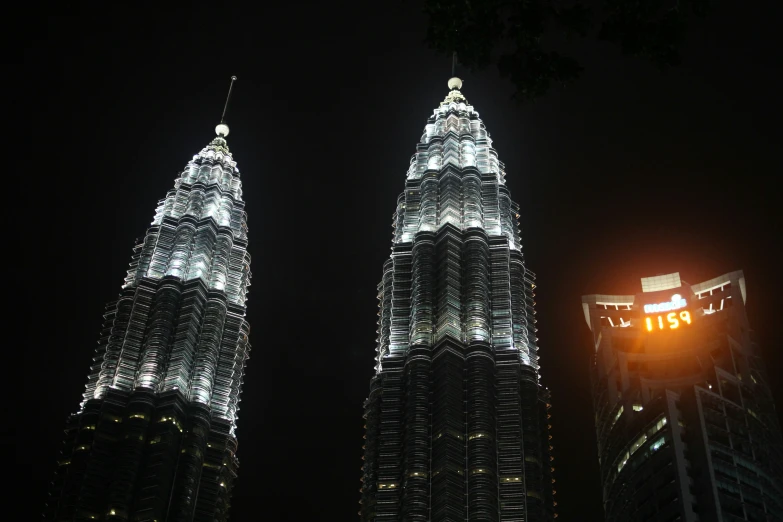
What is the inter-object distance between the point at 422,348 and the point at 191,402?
78.3ft

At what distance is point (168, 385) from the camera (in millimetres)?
104000

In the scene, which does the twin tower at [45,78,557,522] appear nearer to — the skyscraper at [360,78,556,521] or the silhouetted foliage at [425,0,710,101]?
the skyscraper at [360,78,556,521]

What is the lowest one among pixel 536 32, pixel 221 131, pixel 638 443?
pixel 536 32

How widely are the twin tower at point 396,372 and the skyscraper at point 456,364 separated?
144 mm

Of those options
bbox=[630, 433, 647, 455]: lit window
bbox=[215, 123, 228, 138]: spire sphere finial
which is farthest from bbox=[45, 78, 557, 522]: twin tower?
bbox=[630, 433, 647, 455]: lit window

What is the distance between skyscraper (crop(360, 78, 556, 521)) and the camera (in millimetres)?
85062

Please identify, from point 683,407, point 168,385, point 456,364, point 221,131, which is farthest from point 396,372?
point 683,407

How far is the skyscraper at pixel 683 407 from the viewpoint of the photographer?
129750 mm

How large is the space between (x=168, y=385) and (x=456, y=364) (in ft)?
96.4

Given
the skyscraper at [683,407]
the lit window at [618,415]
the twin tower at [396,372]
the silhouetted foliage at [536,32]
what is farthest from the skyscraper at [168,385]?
the silhouetted foliage at [536,32]

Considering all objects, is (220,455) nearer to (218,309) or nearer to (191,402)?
(191,402)

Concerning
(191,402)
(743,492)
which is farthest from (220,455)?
(743,492)

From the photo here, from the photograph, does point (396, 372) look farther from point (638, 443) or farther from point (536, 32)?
point (536, 32)

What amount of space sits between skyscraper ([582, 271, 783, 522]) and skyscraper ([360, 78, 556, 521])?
40.4 metres
